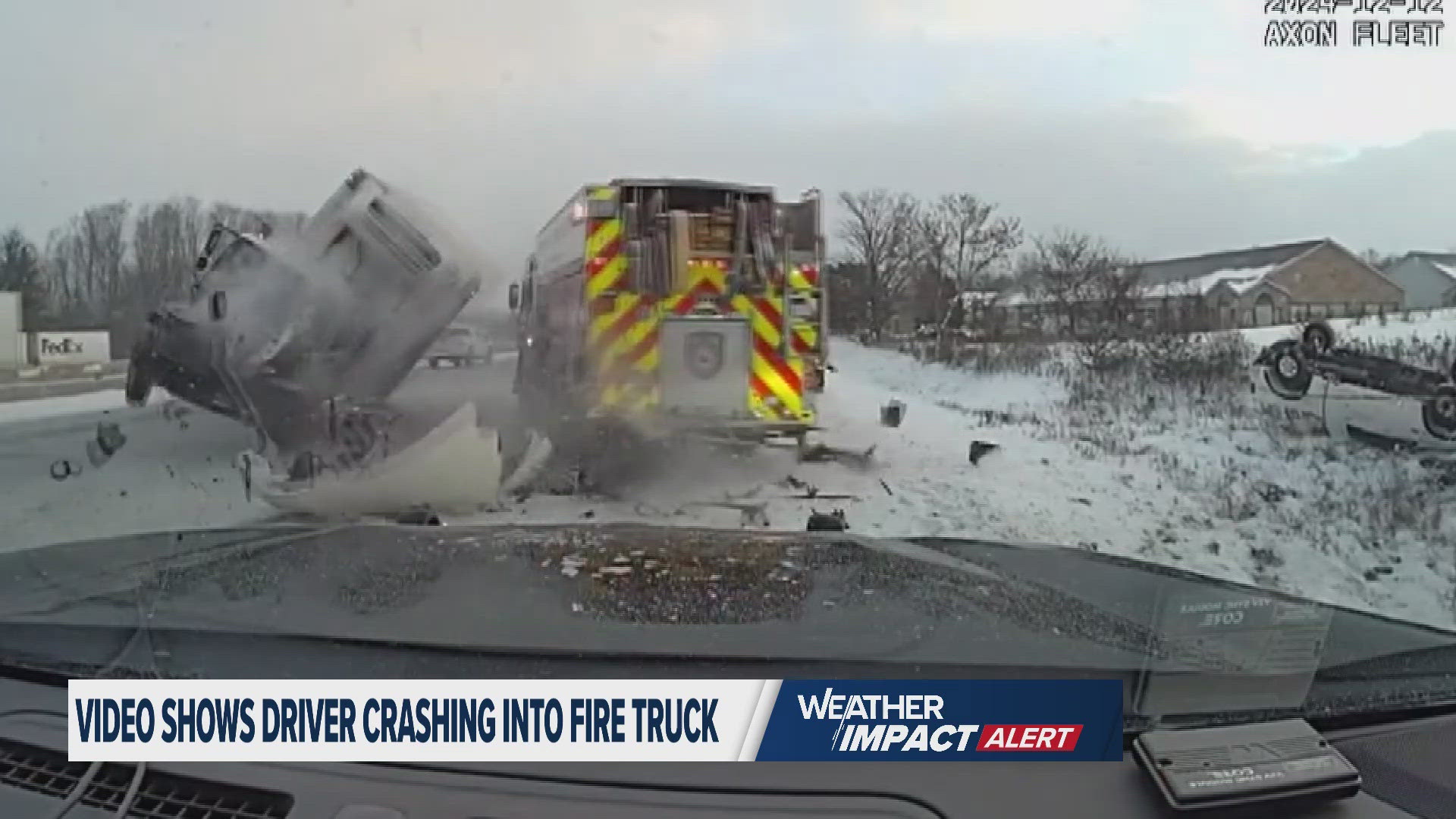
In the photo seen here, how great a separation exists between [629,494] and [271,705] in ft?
8.50

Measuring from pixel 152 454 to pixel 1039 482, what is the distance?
3.78m

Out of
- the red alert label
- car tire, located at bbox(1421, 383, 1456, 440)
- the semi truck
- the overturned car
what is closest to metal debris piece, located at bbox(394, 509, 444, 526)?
the semi truck

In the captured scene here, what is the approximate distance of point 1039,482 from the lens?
5121 millimetres

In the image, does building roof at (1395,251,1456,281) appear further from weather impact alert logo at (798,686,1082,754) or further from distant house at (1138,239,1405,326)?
weather impact alert logo at (798,686,1082,754)

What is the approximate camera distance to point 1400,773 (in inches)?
68.2

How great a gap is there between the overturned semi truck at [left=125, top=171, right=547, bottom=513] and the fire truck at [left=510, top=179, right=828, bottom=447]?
1.11 feet

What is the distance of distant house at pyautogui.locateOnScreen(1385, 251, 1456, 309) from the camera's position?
436cm

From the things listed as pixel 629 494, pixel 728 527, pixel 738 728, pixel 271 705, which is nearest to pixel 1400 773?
pixel 738 728

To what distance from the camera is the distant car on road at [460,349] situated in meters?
4.43

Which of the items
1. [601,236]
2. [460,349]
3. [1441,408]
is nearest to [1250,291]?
[1441,408]

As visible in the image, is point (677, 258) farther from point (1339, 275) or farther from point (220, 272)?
point (1339, 275)

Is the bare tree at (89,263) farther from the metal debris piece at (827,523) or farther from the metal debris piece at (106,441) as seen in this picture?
the metal debris piece at (827,523)

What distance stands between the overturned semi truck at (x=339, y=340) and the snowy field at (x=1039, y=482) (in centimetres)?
29

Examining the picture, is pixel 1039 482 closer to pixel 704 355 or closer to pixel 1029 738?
pixel 704 355
